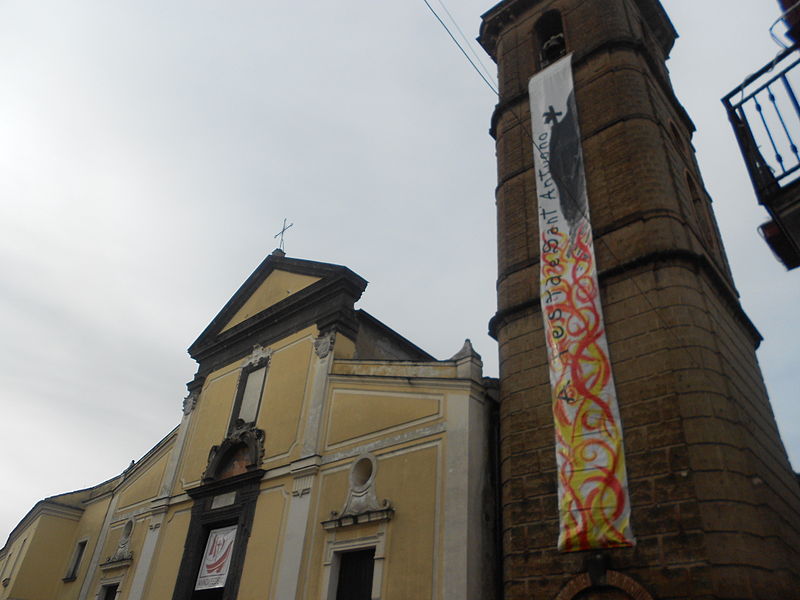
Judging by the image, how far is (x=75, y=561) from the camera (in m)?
19.3

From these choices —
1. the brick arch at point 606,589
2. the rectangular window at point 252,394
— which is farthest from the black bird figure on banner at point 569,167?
the rectangular window at point 252,394

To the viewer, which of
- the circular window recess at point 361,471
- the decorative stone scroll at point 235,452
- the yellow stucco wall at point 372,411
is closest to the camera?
the yellow stucco wall at point 372,411

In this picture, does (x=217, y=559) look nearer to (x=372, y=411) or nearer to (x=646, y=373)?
(x=372, y=411)

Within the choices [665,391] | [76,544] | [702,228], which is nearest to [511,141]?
[702,228]

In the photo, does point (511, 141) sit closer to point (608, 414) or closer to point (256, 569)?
point (608, 414)

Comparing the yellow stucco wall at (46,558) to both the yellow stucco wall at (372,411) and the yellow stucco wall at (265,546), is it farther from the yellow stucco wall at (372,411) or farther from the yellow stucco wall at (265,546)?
the yellow stucco wall at (372,411)

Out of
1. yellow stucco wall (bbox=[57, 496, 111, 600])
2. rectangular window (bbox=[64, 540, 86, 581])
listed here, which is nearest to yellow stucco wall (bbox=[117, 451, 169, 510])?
yellow stucco wall (bbox=[57, 496, 111, 600])

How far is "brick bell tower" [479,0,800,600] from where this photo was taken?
720 cm

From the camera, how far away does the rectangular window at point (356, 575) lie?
33.6ft

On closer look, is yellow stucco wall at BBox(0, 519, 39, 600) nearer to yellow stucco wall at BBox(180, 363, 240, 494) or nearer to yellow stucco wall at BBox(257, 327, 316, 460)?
yellow stucco wall at BBox(180, 363, 240, 494)

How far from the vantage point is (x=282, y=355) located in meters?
15.3

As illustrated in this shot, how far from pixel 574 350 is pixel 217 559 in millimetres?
9075

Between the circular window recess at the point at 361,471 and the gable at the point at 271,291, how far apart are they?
5.53 metres

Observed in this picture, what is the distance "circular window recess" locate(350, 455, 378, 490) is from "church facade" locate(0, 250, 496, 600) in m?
0.03
